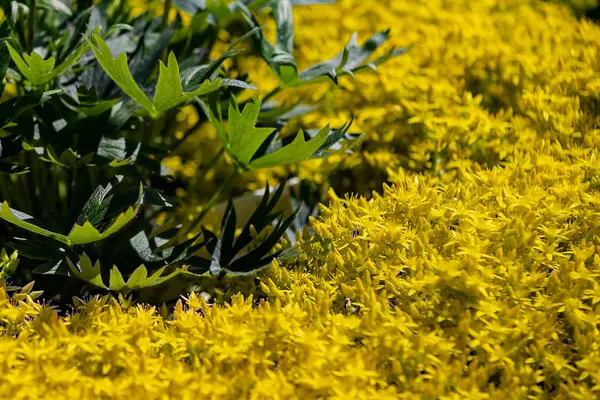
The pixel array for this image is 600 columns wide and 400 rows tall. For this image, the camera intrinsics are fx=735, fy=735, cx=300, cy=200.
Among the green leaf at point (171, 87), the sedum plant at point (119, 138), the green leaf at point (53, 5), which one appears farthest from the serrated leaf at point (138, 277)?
the green leaf at point (53, 5)

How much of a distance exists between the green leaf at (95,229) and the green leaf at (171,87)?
0.26 meters

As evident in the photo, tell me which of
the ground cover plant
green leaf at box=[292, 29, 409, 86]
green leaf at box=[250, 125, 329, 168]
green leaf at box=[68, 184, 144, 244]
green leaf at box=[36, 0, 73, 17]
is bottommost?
the ground cover plant

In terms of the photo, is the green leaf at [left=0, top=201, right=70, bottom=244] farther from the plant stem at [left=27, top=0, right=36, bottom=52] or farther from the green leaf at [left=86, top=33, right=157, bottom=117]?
the plant stem at [left=27, top=0, right=36, bottom=52]

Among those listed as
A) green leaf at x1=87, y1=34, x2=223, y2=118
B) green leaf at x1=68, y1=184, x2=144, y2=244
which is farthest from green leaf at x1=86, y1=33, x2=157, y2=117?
green leaf at x1=68, y1=184, x2=144, y2=244

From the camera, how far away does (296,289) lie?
147cm

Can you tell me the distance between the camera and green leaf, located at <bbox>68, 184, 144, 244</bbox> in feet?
4.69

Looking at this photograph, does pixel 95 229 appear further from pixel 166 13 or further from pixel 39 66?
pixel 166 13

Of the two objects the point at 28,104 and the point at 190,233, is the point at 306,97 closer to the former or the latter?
the point at 190,233

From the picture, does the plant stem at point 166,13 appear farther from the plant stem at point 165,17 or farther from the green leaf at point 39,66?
the green leaf at point 39,66

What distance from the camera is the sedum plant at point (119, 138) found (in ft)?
5.16

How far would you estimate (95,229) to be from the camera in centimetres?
145

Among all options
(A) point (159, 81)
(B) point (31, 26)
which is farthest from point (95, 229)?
(B) point (31, 26)

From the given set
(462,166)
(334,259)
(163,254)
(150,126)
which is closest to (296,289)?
(334,259)

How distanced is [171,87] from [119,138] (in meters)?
0.40
